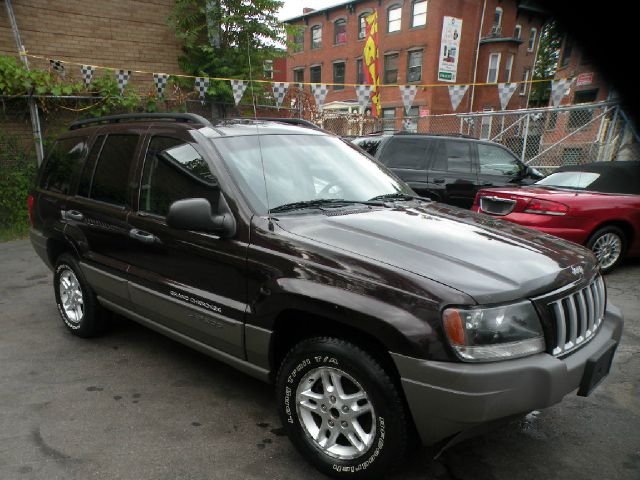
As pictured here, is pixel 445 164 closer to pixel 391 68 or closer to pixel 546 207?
pixel 546 207

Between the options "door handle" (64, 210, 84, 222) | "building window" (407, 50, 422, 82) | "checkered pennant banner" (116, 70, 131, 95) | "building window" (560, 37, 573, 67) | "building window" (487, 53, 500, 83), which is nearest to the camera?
"building window" (560, 37, 573, 67)

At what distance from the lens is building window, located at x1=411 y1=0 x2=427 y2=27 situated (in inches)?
1029

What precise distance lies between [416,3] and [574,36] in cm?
2926

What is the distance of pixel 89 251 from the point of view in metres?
3.90

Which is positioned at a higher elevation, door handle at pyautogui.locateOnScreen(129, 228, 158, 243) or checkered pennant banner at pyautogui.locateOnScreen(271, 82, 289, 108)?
checkered pennant banner at pyautogui.locateOnScreen(271, 82, 289, 108)

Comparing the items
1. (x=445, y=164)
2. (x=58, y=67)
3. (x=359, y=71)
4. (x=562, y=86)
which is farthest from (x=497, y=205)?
(x=359, y=71)

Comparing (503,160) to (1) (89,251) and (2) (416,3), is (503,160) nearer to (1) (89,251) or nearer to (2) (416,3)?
(1) (89,251)

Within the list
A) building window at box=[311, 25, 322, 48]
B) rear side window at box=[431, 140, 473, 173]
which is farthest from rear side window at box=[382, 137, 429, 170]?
building window at box=[311, 25, 322, 48]

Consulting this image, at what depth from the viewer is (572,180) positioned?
662 cm

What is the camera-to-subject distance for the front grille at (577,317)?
2.23 m

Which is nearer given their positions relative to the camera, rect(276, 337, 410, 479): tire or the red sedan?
rect(276, 337, 410, 479): tire

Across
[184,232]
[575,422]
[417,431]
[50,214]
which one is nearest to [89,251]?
[50,214]

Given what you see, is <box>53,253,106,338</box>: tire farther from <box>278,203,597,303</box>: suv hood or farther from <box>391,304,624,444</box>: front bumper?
<box>391,304,624,444</box>: front bumper

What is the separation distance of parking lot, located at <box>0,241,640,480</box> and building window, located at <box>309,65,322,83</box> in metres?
32.5
